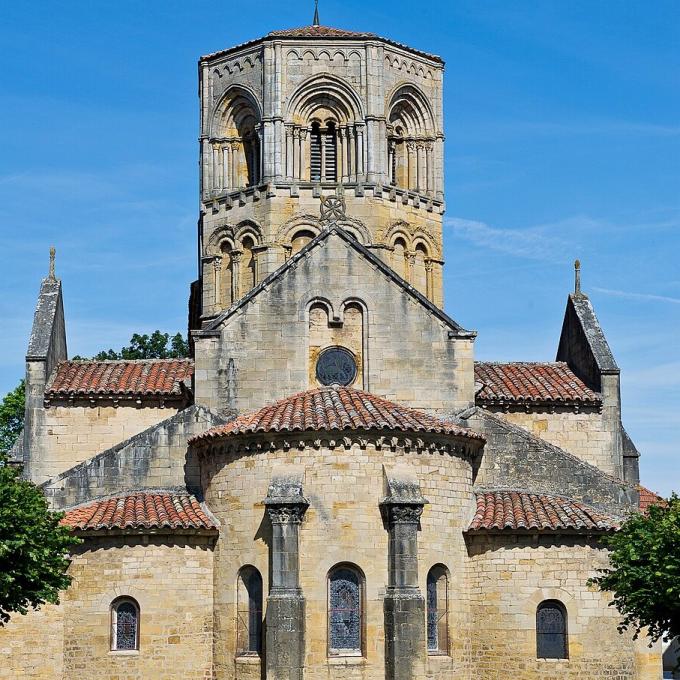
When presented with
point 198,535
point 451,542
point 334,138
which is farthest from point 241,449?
point 334,138

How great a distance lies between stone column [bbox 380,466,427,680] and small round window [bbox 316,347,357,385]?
4.24 m

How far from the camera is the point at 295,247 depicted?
45906 mm

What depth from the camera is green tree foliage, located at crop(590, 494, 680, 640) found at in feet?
104

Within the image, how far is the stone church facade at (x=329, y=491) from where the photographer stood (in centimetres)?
3488

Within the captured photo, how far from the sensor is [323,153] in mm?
47031

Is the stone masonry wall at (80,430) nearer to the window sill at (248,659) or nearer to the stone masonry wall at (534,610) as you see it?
the window sill at (248,659)

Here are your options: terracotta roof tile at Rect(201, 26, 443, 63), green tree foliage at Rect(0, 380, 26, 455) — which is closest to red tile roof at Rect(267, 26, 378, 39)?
terracotta roof tile at Rect(201, 26, 443, 63)

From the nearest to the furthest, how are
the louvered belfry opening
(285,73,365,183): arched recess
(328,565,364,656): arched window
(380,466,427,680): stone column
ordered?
(380,466,427,680): stone column
(328,565,364,656): arched window
(285,73,365,183): arched recess
the louvered belfry opening

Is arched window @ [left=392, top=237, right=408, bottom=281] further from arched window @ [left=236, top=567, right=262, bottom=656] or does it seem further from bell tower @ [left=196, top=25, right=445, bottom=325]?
arched window @ [left=236, top=567, right=262, bottom=656]

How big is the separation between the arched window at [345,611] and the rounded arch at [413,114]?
1837 centimetres

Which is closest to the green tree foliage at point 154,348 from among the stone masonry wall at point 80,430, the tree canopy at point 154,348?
the tree canopy at point 154,348

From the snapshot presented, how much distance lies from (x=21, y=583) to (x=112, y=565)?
3858 millimetres

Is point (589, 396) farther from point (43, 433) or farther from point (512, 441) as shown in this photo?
point (43, 433)

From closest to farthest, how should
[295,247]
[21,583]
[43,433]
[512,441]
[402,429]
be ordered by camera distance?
[21,583], [402,429], [512,441], [43,433], [295,247]
